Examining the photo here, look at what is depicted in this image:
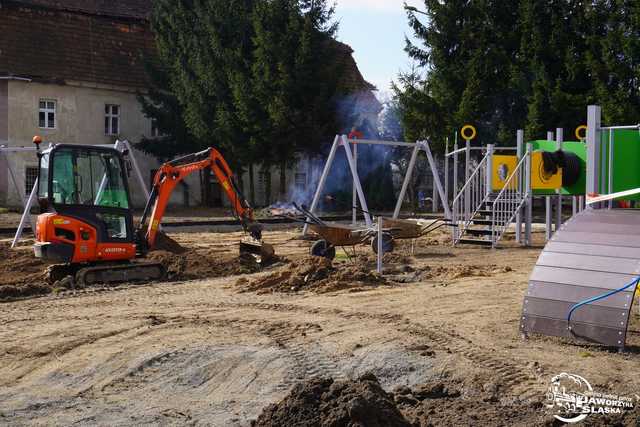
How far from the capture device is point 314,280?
13.2 metres

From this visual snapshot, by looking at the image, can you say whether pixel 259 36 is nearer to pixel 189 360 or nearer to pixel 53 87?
pixel 53 87

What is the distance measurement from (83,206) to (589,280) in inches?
337

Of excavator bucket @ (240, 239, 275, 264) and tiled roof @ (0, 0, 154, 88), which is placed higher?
tiled roof @ (0, 0, 154, 88)

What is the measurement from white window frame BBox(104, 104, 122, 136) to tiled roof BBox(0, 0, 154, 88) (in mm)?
1191

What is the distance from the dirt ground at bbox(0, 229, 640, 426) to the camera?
6449 mm

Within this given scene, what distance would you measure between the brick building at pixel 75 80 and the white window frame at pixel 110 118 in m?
0.05

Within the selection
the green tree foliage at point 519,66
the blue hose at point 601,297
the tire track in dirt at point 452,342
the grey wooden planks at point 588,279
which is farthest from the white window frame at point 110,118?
the blue hose at point 601,297

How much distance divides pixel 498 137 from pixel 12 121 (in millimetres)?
19477

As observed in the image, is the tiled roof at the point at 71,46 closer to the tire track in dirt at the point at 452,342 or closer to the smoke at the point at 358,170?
the smoke at the point at 358,170

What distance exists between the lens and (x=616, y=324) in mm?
8039

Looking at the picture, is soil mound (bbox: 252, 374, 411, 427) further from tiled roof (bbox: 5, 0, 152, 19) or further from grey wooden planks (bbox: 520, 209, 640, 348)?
tiled roof (bbox: 5, 0, 152, 19)

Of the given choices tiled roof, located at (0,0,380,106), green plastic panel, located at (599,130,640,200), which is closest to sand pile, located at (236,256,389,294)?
green plastic panel, located at (599,130,640,200)

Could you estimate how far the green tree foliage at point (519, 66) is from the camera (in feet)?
97.9

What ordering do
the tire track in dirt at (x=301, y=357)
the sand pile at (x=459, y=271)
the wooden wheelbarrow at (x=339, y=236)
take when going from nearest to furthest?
the tire track in dirt at (x=301, y=357) → the sand pile at (x=459, y=271) → the wooden wheelbarrow at (x=339, y=236)
